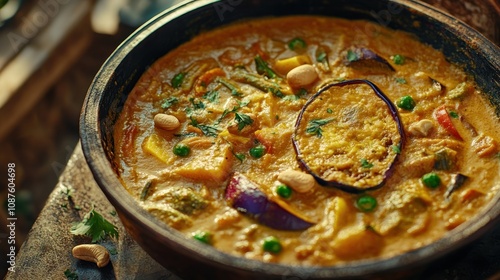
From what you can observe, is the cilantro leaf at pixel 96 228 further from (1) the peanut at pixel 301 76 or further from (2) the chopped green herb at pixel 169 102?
(1) the peanut at pixel 301 76

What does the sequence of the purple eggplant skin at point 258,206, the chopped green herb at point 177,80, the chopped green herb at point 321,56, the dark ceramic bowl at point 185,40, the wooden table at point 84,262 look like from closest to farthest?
the dark ceramic bowl at point 185,40 < the purple eggplant skin at point 258,206 < the wooden table at point 84,262 < the chopped green herb at point 177,80 < the chopped green herb at point 321,56

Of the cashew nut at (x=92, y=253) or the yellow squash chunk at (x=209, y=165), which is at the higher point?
the yellow squash chunk at (x=209, y=165)

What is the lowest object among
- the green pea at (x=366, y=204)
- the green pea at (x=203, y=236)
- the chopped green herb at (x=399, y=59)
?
the green pea at (x=203, y=236)

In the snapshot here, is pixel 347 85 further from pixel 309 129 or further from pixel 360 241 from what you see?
pixel 360 241

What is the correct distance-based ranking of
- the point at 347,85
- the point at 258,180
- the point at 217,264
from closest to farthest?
the point at 217,264, the point at 258,180, the point at 347,85

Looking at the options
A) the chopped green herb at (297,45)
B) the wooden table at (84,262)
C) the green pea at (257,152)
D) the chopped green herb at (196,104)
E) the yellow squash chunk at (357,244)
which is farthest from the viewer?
the chopped green herb at (297,45)

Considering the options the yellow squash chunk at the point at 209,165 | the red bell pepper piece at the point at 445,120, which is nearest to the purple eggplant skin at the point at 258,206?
the yellow squash chunk at the point at 209,165

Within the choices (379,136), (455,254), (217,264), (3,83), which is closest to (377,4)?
(379,136)

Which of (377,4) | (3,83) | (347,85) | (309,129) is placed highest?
(377,4)
